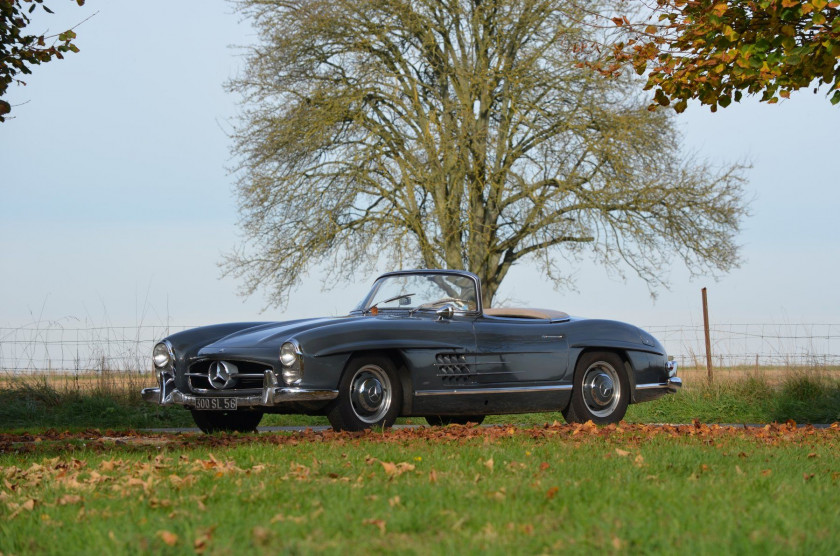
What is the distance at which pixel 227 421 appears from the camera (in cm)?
1075

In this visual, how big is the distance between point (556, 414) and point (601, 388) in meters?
3.58

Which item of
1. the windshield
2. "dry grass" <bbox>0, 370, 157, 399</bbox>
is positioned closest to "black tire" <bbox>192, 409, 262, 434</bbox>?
the windshield

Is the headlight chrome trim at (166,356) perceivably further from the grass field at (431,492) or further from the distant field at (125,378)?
the distant field at (125,378)

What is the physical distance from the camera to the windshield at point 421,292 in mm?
10227

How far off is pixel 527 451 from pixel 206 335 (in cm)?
426

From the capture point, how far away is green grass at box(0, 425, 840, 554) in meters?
4.29

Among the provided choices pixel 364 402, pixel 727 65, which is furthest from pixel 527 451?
pixel 727 65

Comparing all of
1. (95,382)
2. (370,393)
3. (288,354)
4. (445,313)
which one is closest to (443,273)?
(445,313)

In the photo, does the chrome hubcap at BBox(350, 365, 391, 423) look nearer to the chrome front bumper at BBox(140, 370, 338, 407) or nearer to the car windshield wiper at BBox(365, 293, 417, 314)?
the chrome front bumper at BBox(140, 370, 338, 407)

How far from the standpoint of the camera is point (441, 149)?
2247 cm

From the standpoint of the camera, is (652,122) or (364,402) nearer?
(364,402)

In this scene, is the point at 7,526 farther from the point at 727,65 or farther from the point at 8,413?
the point at 8,413

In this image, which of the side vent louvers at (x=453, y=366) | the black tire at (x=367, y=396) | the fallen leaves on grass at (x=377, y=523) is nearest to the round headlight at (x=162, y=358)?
the black tire at (x=367, y=396)

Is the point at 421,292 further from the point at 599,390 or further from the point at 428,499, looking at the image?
the point at 428,499
